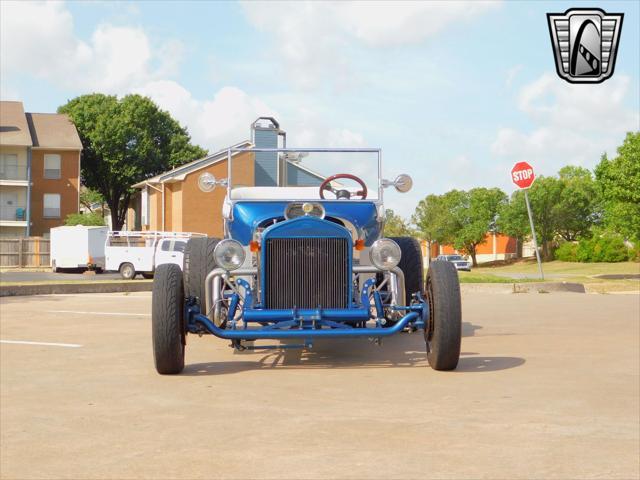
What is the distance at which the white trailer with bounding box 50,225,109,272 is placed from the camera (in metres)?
40.1

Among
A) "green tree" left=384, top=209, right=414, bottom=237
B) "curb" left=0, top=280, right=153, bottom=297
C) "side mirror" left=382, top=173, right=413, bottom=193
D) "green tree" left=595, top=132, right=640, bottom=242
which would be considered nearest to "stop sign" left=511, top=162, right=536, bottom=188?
"green tree" left=384, top=209, right=414, bottom=237

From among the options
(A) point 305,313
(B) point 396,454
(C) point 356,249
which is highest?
(C) point 356,249

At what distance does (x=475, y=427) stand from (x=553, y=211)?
7183 cm

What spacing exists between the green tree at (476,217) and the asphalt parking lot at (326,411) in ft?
232

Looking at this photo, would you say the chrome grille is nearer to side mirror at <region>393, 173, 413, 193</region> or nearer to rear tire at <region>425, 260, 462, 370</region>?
rear tire at <region>425, 260, 462, 370</region>

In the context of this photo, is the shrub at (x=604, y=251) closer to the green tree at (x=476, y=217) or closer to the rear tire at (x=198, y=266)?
the green tree at (x=476, y=217)

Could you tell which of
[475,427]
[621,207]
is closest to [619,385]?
[475,427]

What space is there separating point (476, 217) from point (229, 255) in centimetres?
7565

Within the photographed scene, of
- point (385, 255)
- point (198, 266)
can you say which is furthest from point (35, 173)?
point (385, 255)

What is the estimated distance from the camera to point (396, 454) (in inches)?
188

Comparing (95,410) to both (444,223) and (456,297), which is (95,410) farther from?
(444,223)

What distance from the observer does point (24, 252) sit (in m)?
48.0

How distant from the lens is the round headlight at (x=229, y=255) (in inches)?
311

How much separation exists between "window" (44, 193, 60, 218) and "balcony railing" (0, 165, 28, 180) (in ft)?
7.79
